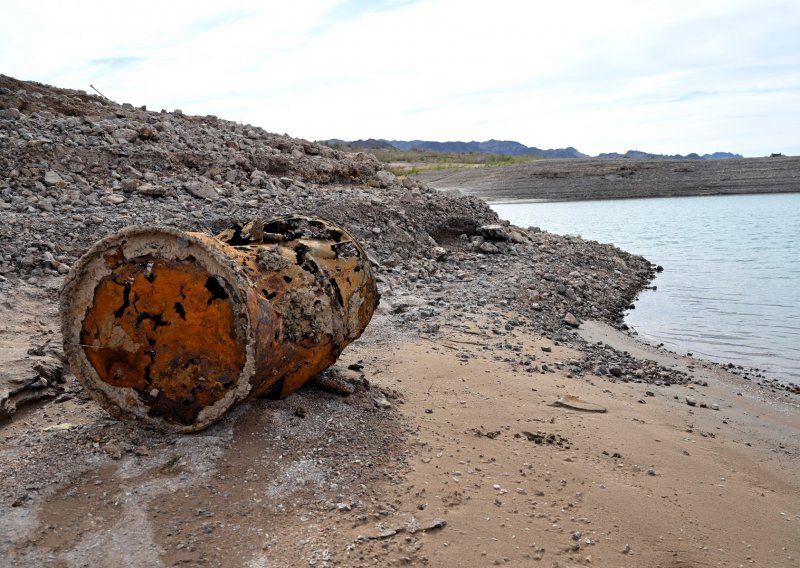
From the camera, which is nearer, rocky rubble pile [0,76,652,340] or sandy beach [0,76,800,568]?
sandy beach [0,76,800,568]

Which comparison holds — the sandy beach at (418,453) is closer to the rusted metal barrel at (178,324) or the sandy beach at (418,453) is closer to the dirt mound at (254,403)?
the dirt mound at (254,403)

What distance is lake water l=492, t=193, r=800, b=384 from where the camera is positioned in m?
7.71

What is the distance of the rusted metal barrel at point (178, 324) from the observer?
332cm

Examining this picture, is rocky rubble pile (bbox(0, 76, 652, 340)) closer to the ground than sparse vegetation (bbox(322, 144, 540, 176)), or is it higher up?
closer to the ground

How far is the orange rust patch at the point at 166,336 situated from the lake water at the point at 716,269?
5.45m

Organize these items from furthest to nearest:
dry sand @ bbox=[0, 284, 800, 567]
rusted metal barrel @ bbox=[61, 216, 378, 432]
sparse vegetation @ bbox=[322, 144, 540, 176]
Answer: sparse vegetation @ bbox=[322, 144, 540, 176] → rusted metal barrel @ bbox=[61, 216, 378, 432] → dry sand @ bbox=[0, 284, 800, 567]

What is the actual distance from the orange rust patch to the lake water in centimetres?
545

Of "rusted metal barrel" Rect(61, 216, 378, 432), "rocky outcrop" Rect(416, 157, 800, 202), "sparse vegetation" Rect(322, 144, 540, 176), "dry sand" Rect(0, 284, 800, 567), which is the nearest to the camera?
"dry sand" Rect(0, 284, 800, 567)

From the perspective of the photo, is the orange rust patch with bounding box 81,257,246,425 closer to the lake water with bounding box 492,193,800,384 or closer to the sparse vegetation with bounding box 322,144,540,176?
the lake water with bounding box 492,193,800,384

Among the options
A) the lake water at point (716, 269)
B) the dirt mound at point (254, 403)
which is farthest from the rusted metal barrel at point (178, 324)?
the lake water at point (716, 269)

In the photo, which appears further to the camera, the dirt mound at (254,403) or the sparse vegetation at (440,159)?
the sparse vegetation at (440,159)

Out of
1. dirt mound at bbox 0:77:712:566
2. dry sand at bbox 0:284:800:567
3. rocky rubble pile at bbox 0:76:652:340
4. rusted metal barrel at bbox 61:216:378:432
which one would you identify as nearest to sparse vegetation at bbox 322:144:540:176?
rocky rubble pile at bbox 0:76:652:340

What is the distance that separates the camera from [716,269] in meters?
12.5

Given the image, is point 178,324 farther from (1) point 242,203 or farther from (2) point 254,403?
(1) point 242,203
